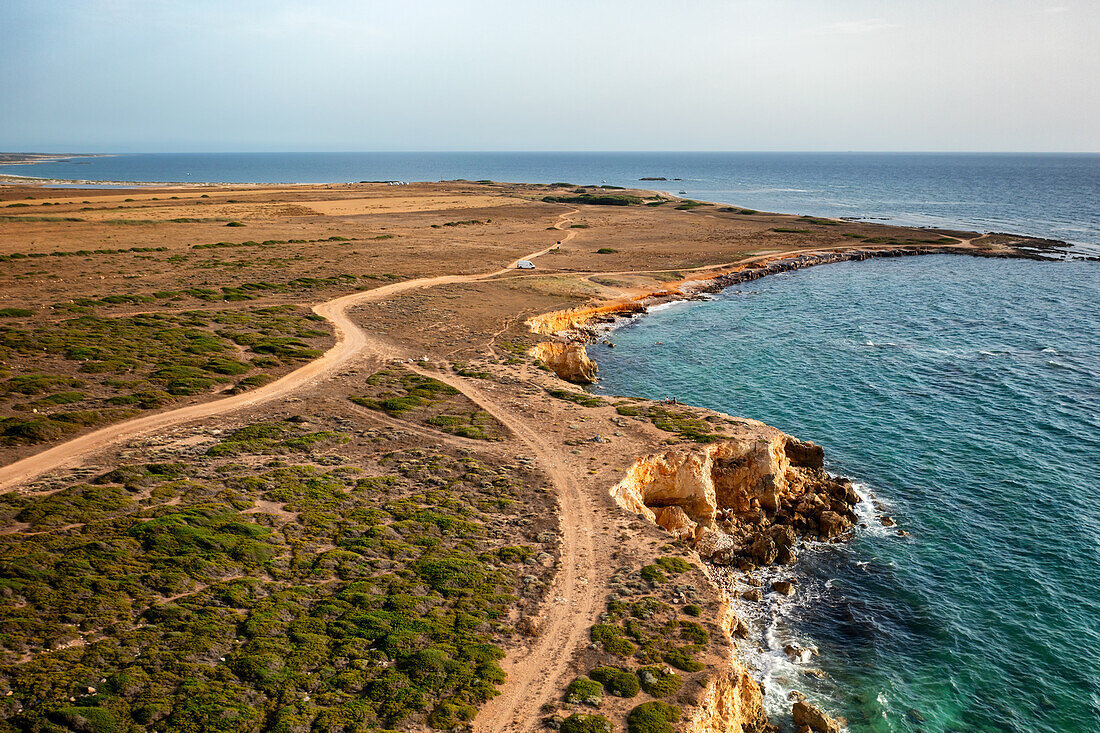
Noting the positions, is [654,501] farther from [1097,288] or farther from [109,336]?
[1097,288]

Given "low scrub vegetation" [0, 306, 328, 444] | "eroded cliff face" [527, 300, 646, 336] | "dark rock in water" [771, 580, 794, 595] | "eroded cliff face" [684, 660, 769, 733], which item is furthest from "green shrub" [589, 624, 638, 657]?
"eroded cliff face" [527, 300, 646, 336]

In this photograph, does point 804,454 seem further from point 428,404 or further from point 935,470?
point 428,404

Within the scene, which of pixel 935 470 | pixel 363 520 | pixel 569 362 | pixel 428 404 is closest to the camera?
pixel 363 520

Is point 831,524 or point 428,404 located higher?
point 428,404

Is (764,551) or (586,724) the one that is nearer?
(586,724)

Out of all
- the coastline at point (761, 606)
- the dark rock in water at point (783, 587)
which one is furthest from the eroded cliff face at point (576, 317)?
the dark rock in water at point (783, 587)

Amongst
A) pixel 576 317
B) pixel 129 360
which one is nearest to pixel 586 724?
pixel 129 360

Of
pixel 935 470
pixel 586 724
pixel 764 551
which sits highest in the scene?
pixel 586 724
